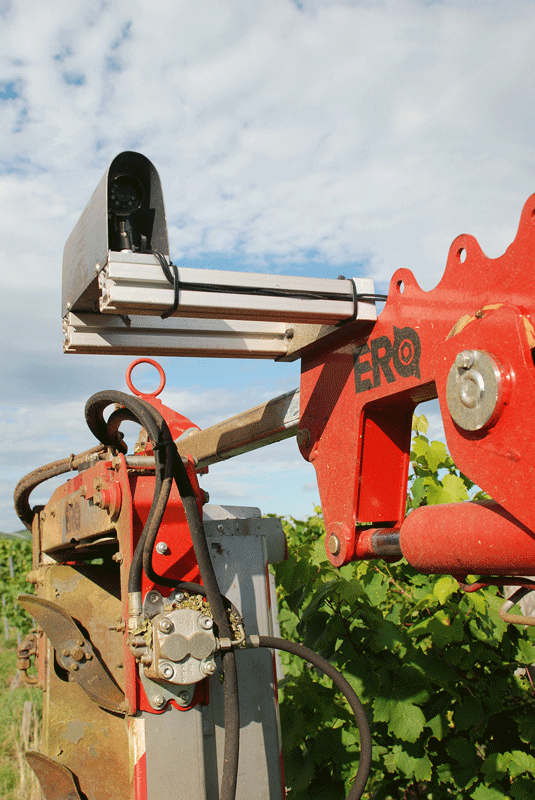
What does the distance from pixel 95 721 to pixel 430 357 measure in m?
2.30

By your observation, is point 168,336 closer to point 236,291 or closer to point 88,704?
point 236,291

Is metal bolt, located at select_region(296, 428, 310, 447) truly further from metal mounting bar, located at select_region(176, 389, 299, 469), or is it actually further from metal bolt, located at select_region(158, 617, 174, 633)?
metal bolt, located at select_region(158, 617, 174, 633)

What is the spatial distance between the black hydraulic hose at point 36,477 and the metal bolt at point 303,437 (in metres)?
1.01

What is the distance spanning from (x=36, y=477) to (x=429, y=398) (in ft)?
7.02

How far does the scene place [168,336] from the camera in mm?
2279

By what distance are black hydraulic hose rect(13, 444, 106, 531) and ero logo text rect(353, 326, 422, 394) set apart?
1.34 meters

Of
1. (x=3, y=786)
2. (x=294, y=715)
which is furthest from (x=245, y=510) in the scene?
(x=3, y=786)

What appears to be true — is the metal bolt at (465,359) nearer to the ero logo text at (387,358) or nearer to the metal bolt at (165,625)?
the ero logo text at (387,358)

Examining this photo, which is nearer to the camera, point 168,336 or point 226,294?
point 226,294

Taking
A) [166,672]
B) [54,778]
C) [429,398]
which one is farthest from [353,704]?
[54,778]

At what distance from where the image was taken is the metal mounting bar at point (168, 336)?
2230mm

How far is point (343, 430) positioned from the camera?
2.01m

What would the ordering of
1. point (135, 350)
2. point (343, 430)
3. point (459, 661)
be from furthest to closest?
point (459, 661) < point (135, 350) < point (343, 430)

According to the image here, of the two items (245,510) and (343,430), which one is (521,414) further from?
(245,510)
